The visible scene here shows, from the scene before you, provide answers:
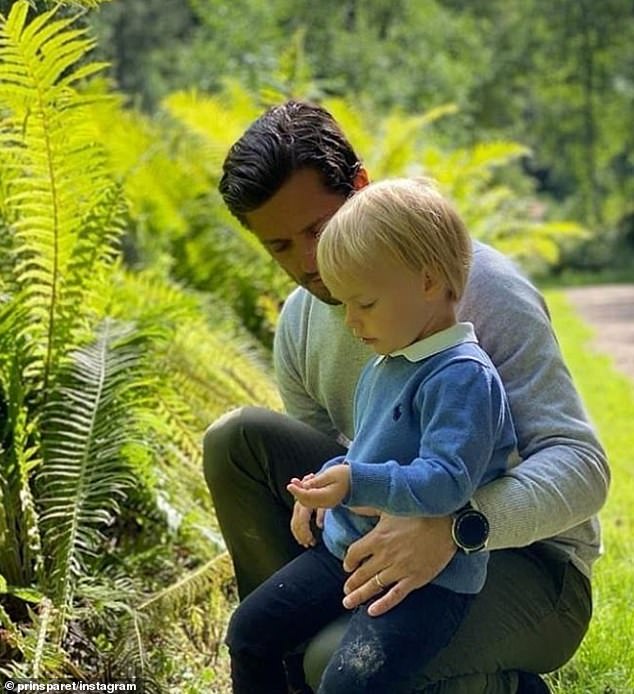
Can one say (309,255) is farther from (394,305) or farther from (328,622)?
(328,622)

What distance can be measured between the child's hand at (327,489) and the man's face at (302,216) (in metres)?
0.47

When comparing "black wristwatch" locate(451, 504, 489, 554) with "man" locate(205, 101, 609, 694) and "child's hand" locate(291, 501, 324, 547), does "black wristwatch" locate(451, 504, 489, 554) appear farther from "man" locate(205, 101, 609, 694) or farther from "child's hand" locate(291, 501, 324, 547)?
"child's hand" locate(291, 501, 324, 547)

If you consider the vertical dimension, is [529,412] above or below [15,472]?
above

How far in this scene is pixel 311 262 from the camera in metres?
2.17

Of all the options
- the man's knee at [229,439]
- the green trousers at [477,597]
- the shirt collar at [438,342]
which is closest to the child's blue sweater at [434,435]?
the shirt collar at [438,342]

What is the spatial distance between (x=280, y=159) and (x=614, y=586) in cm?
170

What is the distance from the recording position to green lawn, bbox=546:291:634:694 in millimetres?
2562

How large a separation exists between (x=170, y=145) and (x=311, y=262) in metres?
3.72

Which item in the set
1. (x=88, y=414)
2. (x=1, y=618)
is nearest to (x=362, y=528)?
(x=1, y=618)

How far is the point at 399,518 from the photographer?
189cm

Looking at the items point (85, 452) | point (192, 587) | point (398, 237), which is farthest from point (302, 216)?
point (192, 587)

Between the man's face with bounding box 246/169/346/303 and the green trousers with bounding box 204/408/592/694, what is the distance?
0.34 metres

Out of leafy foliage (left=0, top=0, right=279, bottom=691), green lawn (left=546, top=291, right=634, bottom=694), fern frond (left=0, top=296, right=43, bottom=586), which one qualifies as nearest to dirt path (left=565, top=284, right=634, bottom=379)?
green lawn (left=546, top=291, right=634, bottom=694)

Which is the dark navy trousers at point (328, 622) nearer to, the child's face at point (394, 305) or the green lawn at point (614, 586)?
the child's face at point (394, 305)
